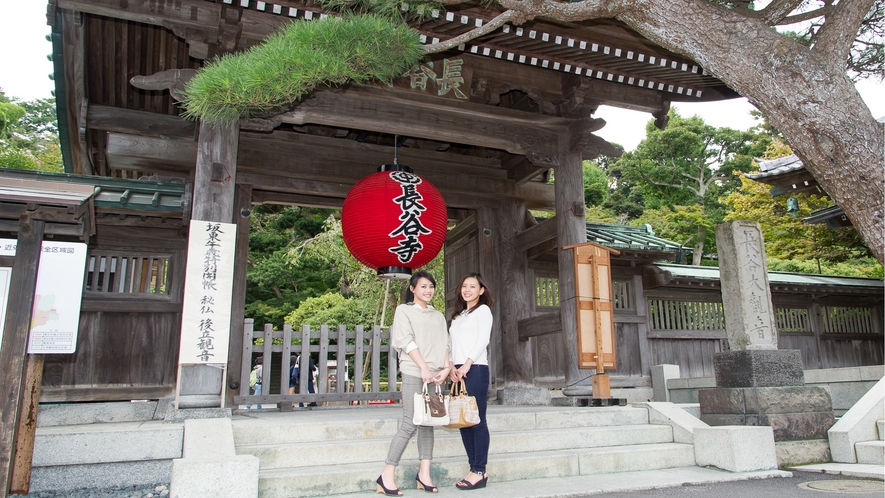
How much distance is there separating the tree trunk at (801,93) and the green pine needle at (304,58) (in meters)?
2.00

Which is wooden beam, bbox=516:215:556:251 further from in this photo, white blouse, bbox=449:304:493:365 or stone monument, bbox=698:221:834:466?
white blouse, bbox=449:304:493:365

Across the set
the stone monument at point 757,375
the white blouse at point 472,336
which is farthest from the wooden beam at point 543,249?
the white blouse at point 472,336

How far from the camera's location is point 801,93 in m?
4.01

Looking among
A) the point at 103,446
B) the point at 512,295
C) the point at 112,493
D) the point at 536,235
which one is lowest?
the point at 112,493

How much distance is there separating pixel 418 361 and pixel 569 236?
4.56 meters

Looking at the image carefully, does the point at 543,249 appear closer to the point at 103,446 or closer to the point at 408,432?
the point at 408,432

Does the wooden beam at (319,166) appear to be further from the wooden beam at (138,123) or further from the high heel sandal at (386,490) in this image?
the high heel sandal at (386,490)

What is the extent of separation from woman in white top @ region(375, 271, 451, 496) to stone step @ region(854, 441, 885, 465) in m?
4.39

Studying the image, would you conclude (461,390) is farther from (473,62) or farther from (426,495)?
(473,62)

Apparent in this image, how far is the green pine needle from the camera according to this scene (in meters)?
4.80

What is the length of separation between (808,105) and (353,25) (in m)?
3.33

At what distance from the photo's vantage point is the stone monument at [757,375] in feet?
20.4

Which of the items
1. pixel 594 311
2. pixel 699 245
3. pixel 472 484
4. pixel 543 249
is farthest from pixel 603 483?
pixel 699 245

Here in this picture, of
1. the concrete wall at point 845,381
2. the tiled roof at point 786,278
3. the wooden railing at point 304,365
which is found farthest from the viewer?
the tiled roof at point 786,278
